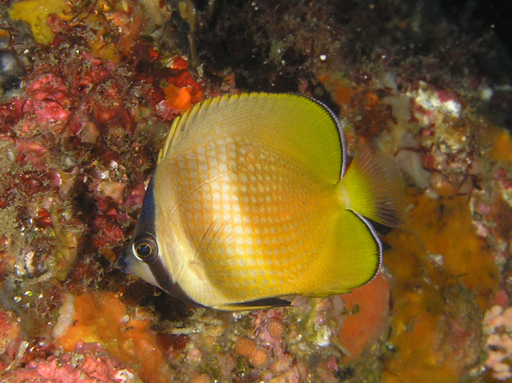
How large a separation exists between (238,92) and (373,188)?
6.85 ft

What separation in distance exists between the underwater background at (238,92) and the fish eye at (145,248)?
0.94 m

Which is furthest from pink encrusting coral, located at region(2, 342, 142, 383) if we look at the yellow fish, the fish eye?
the fish eye

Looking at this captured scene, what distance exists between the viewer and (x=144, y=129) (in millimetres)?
2611

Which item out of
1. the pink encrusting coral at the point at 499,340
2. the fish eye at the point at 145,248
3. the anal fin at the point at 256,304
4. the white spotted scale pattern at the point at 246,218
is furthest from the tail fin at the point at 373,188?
the pink encrusting coral at the point at 499,340

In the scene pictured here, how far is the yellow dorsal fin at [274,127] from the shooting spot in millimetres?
1743

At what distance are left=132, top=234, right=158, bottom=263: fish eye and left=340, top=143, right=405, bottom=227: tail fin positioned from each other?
3.77 feet

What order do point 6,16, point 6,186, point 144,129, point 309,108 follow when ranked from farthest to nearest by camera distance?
point 6,16, point 144,129, point 6,186, point 309,108

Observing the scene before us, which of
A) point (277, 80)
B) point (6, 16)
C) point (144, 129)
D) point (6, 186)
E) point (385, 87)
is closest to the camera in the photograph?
point (6, 186)

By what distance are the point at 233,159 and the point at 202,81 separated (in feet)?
5.45

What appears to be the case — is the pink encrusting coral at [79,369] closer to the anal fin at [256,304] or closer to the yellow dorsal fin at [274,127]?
the anal fin at [256,304]

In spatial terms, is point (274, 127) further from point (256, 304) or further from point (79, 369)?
point (79, 369)

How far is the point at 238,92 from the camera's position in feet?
11.4

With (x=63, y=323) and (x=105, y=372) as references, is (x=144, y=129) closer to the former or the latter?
(x=63, y=323)

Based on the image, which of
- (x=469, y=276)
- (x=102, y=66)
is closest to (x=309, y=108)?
(x=102, y=66)
